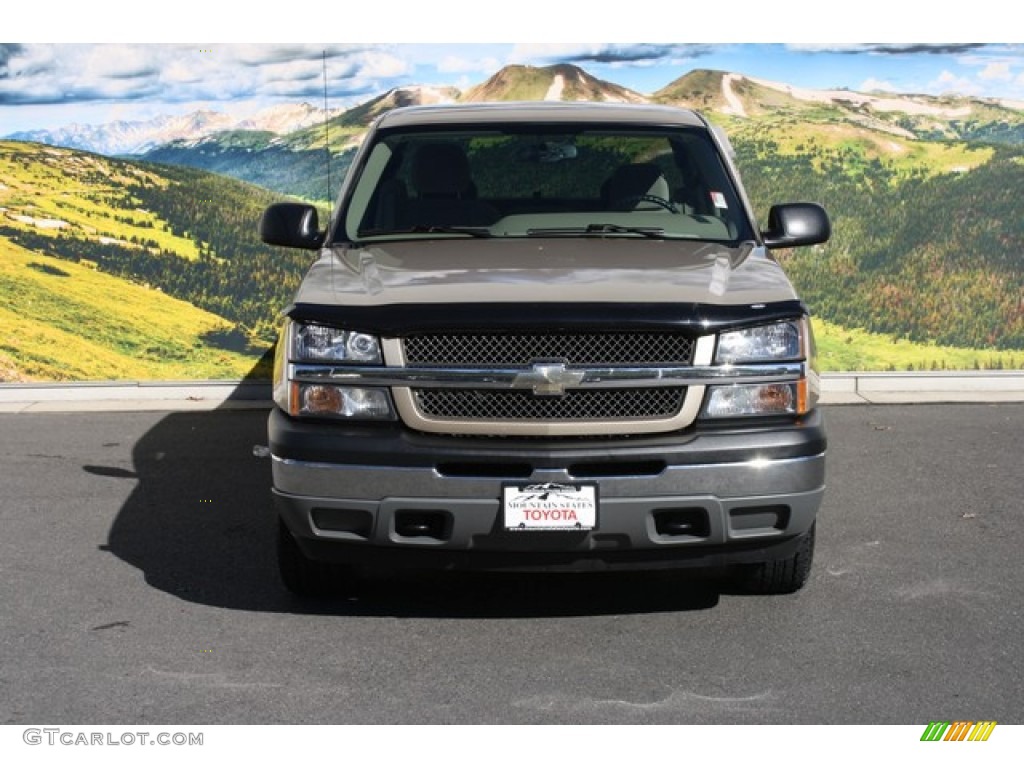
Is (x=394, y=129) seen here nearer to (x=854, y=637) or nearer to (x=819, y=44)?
(x=854, y=637)

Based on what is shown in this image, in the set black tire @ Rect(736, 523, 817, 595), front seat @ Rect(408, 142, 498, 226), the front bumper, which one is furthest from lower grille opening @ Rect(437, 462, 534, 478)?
front seat @ Rect(408, 142, 498, 226)

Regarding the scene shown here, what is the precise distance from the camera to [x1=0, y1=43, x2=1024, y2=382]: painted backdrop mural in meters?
12.3

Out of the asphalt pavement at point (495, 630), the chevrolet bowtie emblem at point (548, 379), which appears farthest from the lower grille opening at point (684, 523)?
the chevrolet bowtie emblem at point (548, 379)

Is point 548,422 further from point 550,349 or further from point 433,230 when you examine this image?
point 433,230

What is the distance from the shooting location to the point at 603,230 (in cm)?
692

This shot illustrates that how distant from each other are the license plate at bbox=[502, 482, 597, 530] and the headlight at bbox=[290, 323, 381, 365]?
26.6 inches

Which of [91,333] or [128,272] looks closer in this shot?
[91,333]

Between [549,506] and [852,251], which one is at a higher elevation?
[549,506]

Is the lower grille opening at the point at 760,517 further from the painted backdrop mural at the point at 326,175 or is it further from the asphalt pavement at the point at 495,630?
the painted backdrop mural at the point at 326,175

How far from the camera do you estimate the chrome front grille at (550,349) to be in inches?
224

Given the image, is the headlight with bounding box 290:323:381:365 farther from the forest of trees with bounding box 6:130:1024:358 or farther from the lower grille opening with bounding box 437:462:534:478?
the forest of trees with bounding box 6:130:1024:358

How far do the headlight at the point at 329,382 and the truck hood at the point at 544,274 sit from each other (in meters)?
0.13

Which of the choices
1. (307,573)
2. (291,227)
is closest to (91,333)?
(291,227)

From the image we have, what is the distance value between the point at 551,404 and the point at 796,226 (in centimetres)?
184
